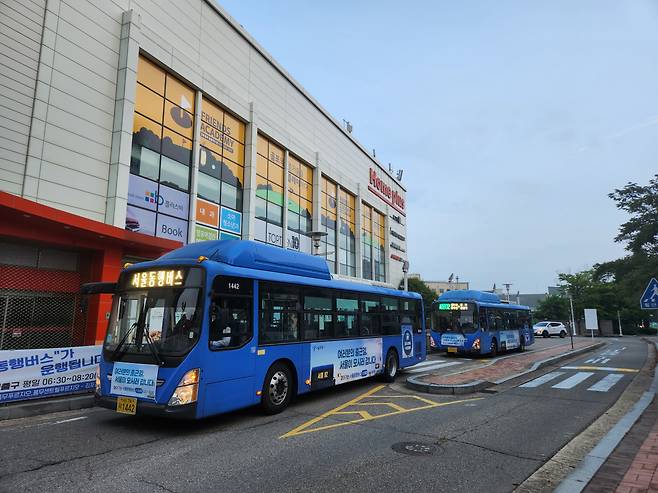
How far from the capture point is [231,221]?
23.0 meters

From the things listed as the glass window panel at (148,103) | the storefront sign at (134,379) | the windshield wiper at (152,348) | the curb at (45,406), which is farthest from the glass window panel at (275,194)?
the storefront sign at (134,379)

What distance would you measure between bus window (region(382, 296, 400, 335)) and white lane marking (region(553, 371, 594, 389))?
15.8 ft

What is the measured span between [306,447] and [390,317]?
771cm

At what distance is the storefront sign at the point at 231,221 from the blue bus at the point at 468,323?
11.2 m

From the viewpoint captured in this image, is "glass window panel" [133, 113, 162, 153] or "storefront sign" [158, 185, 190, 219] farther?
"storefront sign" [158, 185, 190, 219]

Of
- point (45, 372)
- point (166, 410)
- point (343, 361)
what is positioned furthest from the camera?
point (343, 361)

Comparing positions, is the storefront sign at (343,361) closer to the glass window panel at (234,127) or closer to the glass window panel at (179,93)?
the glass window panel at (179,93)

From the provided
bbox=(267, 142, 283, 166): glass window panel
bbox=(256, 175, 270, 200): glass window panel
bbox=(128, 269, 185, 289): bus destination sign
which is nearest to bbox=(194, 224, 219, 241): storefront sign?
bbox=(256, 175, 270, 200): glass window panel

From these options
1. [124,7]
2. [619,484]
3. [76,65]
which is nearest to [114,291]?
[619,484]

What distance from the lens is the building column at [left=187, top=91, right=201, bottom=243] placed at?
20.2m

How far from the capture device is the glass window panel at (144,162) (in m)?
17.9

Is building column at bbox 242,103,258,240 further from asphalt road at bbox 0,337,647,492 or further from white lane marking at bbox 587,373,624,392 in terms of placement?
white lane marking at bbox 587,373,624,392

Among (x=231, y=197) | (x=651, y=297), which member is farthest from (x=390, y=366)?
(x=231, y=197)

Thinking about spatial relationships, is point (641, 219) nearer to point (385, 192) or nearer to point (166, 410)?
point (166, 410)
